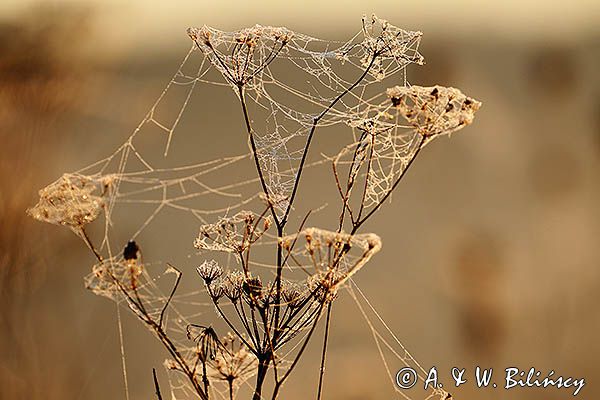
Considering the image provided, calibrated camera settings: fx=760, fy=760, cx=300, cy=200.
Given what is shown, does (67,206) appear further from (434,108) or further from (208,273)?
(434,108)

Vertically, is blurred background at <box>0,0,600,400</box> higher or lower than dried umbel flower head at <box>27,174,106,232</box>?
higher

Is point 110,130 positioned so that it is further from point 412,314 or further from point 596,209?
point 596,209

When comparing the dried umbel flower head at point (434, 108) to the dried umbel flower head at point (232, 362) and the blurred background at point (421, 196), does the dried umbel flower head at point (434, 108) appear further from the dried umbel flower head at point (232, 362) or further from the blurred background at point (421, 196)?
the blurred background at point (421, 196)

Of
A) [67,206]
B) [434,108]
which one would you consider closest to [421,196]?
[434,108]

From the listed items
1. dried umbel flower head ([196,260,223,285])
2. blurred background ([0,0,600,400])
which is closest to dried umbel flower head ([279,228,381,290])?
dried umbel flower head ([196,260,223,285])

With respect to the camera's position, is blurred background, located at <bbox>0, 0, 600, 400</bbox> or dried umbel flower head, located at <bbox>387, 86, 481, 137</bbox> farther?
blurred background, located at <bbox>0, 0, 600, 400</bbox>

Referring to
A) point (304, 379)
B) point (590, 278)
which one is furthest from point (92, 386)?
point (590, 278)

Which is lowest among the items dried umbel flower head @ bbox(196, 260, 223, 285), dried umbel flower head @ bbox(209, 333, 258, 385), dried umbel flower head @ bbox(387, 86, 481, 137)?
dried umbel flower head @ bbox(209, 333, 258, 385)

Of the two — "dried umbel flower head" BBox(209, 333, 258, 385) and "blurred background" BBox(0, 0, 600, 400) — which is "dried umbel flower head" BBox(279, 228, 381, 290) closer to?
"dried umbel flower head" BBox(209, 333, 258, 385)

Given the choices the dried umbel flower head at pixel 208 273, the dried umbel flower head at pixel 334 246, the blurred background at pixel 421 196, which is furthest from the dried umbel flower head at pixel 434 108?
the blurred background at pixel 421 196
